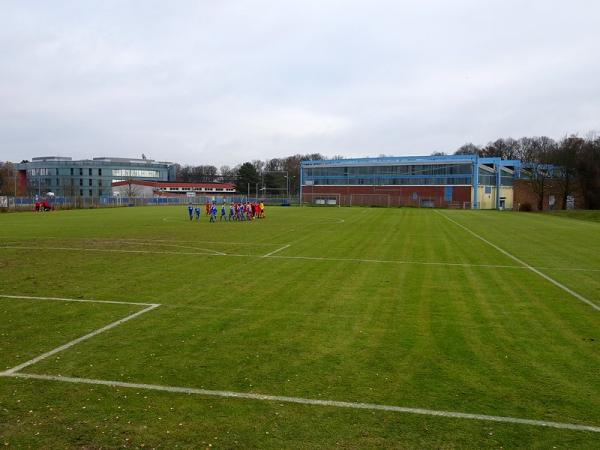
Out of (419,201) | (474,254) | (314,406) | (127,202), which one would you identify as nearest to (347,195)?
(419,201)

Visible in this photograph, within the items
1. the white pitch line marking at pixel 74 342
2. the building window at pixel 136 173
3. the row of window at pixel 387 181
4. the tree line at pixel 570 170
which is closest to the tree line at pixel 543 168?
the tree line at pixel 570 170

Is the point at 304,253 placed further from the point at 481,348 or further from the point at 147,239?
the point at 481,348

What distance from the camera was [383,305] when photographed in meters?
10.7

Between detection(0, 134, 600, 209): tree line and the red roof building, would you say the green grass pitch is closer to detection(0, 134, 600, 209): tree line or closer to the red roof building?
detection(0, 134, 600, 209): tree line

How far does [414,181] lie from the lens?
99.4 meters

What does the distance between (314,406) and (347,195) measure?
102 meters

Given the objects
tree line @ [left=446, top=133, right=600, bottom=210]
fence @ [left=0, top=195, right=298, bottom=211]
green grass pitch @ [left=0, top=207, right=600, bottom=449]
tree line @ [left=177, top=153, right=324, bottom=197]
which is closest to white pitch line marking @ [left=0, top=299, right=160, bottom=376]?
green grass pitch @ [left=0, top=207, right=600, bottom=449]

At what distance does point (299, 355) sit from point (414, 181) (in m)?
95.6

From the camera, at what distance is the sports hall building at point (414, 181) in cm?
9175

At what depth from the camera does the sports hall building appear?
91750 mm

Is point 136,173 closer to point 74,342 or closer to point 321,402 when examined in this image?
point 74,342

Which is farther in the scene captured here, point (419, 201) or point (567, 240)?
point (419, 201)

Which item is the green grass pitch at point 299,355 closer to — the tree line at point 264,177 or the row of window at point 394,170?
the row of window at point 394,170

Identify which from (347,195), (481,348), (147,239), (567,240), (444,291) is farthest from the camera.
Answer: (347,195)
